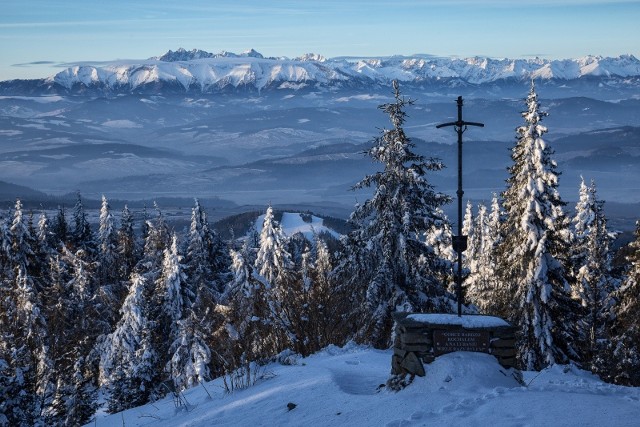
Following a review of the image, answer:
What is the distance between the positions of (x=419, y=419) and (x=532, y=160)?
16.1 metres

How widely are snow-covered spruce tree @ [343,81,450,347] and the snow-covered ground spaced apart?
880 cm

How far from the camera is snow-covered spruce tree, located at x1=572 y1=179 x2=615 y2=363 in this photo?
103 ft

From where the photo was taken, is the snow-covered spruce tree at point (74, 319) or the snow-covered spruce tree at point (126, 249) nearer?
the snow-covered spruce tree at point (74, 319)

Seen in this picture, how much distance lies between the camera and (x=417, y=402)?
1027 centimetres

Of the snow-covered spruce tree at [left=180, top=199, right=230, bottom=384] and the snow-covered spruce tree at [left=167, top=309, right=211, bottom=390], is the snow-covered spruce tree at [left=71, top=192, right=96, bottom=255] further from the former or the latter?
the snow-covered spruce tree at [left=167, top=309, right=211, bottom=390]

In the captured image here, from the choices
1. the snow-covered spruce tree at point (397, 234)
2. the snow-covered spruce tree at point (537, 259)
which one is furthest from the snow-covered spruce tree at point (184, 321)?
the snow-covered spruce tree at point (537, 259)

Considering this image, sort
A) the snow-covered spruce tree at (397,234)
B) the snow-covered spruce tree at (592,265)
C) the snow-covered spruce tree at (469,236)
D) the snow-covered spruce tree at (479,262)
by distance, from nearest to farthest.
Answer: the snow-covered spruce tree at (397,234) < the snow-covered spruce tree at (592,265) < the snow-covered spruce tree at (479,262) < the snow-covered spruce tree at (469,236)

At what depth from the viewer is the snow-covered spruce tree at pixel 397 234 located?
2202 centimetres

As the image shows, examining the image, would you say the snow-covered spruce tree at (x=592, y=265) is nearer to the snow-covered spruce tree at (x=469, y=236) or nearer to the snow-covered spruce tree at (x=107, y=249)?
the snow-covered spruce tree at (x=469, y=236)

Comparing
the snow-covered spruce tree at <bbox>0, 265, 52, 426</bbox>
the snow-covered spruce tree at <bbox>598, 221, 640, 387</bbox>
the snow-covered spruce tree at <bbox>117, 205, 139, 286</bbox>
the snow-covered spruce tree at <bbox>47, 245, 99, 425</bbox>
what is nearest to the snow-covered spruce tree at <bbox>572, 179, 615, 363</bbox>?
the snow-covered spruce tree at <bbox>598, 221, 640, 387</bbox>

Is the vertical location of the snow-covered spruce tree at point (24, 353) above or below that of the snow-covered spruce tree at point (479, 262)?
above

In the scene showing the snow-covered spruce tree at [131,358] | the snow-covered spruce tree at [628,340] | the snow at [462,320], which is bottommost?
the snow-covered spruce tree at [131,358]

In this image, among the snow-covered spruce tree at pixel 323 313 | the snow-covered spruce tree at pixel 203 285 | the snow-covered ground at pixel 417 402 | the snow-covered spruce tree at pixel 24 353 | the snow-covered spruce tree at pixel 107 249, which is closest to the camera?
the snow-covered ground at pixel 417 402

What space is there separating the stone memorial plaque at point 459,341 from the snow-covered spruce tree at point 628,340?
24.6ft
